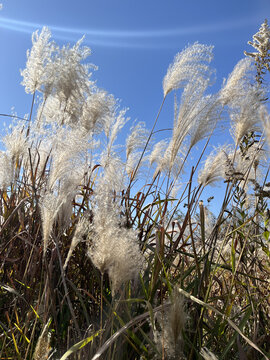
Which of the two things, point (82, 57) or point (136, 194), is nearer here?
point (136, 194)

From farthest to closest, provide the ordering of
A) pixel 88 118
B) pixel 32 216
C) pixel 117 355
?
1. pixel 88 118
2. pixel 32 216
3. pixel 117 355

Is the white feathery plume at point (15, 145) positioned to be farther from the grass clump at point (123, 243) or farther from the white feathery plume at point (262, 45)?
the white feathery plume at point (262, 45)

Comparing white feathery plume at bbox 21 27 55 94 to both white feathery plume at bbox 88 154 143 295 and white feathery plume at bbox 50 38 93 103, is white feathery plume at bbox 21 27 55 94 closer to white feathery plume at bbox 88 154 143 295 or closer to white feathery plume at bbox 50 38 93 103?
white feathery plume at bbox 50 38 93 103

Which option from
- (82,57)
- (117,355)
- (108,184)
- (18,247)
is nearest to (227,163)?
(108,184)

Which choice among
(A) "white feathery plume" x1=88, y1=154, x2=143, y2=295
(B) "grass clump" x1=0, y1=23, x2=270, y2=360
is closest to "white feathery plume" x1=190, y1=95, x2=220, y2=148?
(B) "grass clump" x1=0, y1=23, x2=270, y2=360

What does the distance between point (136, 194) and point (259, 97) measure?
1073 mm

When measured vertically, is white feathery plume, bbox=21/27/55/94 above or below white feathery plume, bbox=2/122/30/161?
above

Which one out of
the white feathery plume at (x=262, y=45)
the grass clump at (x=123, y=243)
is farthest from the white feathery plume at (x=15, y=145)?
the white feathery plume at (x=262, y=45)

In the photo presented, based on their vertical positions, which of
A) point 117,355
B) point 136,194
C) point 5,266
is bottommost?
point 117,355

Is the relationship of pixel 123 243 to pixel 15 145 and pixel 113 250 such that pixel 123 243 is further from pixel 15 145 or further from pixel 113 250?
pixel 15 145

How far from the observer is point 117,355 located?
1.38m

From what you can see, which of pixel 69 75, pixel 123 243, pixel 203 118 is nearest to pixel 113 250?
pixel 123 243

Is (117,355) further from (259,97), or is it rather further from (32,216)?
(259,97)

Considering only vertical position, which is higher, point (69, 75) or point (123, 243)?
point (69, 75)
